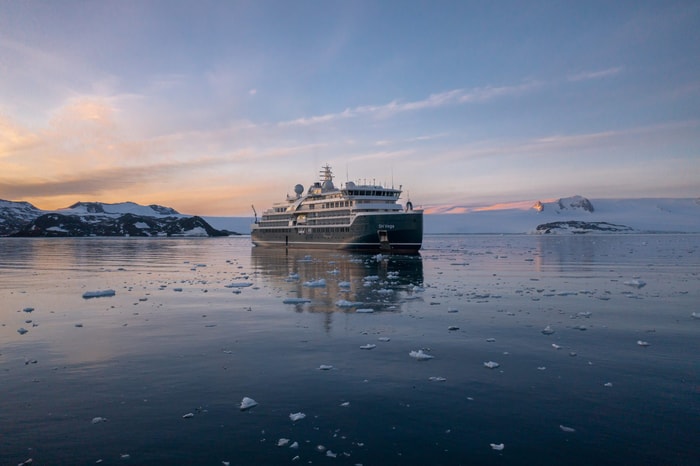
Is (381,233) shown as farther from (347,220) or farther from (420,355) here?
(420,355)

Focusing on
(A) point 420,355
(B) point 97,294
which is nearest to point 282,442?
(A) point 420,355

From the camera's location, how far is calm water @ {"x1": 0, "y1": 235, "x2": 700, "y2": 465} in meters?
5.56

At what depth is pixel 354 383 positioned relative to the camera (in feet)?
25.6

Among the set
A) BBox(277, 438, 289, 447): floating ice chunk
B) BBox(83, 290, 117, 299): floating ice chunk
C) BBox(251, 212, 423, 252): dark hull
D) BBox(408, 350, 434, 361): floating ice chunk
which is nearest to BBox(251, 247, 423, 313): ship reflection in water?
BBox(408, 350, 434, 361): floating ice chunk

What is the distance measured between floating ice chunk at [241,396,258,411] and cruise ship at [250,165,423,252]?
150 feet

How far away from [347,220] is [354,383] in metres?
50.2

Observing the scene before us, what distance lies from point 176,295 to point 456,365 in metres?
13.7

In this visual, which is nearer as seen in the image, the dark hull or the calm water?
the calm water

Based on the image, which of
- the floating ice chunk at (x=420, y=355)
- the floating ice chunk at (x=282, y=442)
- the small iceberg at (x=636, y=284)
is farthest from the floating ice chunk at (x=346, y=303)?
the small iceberg at (x=636, y=284)

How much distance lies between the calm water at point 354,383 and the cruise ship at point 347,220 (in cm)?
3641

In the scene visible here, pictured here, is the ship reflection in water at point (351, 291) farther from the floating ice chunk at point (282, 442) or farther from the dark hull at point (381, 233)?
the dark hull at point (381, 233)

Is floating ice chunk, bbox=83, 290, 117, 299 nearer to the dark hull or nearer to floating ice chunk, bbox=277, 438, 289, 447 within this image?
floating ice chunk, bbox=277, 438, 289, 447

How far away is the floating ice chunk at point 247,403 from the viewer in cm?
677

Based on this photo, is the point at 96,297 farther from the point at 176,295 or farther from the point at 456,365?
the point at 456,365
